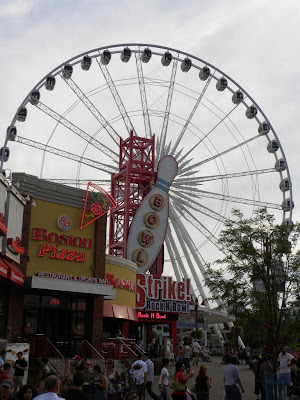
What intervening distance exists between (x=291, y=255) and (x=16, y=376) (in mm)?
7923

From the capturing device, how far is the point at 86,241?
23.1m

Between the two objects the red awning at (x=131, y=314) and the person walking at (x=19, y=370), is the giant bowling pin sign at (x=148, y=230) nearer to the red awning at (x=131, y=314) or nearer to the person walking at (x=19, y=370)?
the red awning at (x=131, y=314)

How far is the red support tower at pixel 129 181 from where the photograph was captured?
36594 mm

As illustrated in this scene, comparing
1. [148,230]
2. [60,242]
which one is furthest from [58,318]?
[148,230]

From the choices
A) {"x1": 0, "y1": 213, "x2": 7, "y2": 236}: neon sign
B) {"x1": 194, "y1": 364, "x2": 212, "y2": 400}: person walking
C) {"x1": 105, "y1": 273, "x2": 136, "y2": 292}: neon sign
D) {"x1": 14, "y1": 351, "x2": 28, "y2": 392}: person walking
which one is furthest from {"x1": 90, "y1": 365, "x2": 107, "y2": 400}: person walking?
{"x1": 105, "y1": 273, "x2": 136, "y2": 292}: neon sign

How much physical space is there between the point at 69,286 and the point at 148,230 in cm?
1425

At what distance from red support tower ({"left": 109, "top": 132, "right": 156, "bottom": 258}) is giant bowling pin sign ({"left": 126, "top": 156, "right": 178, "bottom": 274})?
1674 mm

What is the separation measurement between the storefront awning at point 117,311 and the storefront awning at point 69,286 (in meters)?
3.41

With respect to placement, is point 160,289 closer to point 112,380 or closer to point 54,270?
point 54,270

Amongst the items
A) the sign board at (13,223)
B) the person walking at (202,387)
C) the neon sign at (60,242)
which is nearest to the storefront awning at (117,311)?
the neon sign at (60,242)

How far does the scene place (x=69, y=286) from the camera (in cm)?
2086

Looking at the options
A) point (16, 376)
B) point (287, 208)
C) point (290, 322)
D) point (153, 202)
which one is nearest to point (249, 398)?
point (290, 322)

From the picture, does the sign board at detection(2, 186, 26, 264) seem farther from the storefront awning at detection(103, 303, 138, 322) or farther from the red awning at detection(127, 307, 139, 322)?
the red awning at detection(127, 307, 139, 322)

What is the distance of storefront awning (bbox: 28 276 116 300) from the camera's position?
20.2 metres
